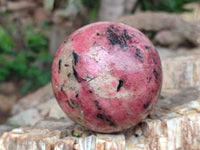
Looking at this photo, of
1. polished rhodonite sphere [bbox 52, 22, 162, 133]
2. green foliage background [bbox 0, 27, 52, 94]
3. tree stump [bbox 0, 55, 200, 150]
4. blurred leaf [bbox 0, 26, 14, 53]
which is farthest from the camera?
blurred leaf [bbox 0, 26, 14, 53]

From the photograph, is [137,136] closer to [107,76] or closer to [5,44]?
[107,76]

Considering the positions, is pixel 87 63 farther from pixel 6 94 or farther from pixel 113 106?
pixel 6 94

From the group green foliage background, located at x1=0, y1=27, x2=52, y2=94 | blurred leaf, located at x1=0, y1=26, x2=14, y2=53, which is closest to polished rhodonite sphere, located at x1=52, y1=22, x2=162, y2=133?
green foliage background, located at x1=0, y1=27, x2=52, y2=94

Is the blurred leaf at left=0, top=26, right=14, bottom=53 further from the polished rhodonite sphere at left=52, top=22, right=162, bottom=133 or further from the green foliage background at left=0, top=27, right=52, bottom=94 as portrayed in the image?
the polished rhodonite sphere at left=52, top=22, right=162, bottom=133

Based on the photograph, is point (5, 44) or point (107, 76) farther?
point (5, 44)

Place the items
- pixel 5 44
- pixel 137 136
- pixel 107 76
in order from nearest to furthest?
pixel 107 76 → pixel 137 136 → pixel 5 44

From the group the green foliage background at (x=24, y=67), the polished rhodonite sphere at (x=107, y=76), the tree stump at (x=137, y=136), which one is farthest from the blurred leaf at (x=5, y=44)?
the polished rhodonite sphere at (x=107, y=76)

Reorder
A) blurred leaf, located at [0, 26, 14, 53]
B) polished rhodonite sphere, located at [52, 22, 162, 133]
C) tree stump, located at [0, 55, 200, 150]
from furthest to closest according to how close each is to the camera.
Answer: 1. blurred leaf, located at [0, 26, 14, 53]
2. tree stump, located at [0, 55, 200, 150]
3. polished rhodonite sphere, located at [52, 22, 162, 133]

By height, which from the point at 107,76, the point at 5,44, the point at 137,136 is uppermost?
the point at 5,44

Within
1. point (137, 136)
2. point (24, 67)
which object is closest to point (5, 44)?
point (24, 67)
